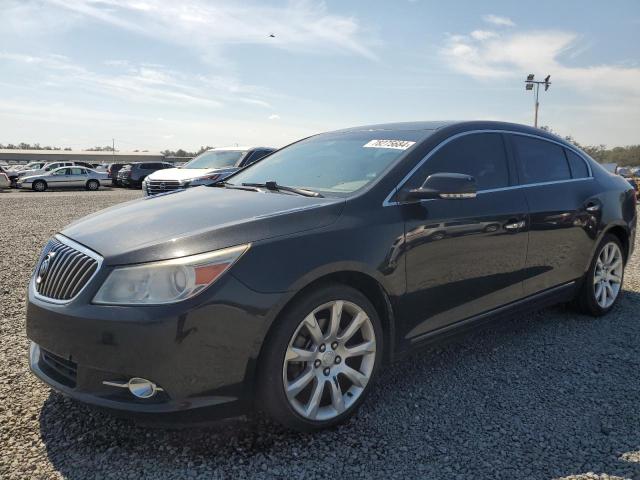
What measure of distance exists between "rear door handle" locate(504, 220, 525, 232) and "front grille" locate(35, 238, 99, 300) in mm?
2593

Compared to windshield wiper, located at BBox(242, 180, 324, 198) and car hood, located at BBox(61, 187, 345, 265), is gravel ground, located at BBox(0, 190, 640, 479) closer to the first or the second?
car hood, located at BBox(61, 187, 345, 265)

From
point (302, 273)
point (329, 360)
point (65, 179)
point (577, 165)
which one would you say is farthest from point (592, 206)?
point (65, 179)

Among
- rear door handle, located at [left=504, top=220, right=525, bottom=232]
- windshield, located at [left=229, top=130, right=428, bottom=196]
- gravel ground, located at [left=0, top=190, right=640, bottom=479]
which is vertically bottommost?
gravel ground, located at [left=0, top=190, right=640, bottom=479]

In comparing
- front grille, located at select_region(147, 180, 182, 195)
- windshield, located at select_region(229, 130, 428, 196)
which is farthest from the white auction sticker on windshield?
front grille, located at select_region(147, 180, 182, 195)

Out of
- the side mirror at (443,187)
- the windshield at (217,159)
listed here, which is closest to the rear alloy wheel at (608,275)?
the side mirror at (443,187)

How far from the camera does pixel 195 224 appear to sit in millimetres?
2561

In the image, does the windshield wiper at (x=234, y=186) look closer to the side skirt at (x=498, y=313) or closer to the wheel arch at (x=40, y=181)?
the side skirt at (x=498, y=313)

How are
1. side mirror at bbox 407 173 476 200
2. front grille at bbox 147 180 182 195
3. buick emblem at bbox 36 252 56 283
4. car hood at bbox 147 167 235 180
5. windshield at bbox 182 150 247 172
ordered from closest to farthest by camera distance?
buick emblem at bbox 36 252 56 283
side mirror at bbox 407 173 476 200
front grille at bbox 147 180 182 195
car hood at bbox 147 167 235 180
windshield at bbox 182 150 247 172

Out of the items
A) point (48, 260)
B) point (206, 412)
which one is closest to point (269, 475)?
point (206, 412)

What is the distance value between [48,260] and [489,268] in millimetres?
2656

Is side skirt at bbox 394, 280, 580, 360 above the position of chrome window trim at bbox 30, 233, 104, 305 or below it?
below

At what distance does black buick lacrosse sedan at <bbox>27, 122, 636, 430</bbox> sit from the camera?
223cm

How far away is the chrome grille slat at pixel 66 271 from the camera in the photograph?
2.38m

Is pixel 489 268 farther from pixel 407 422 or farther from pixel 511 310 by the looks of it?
pixel 407 422
